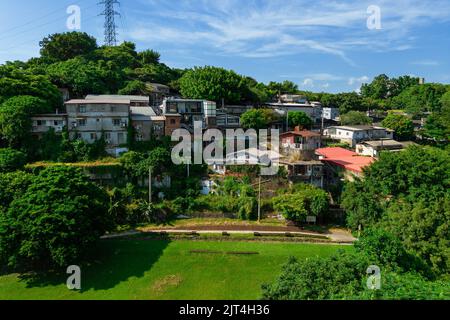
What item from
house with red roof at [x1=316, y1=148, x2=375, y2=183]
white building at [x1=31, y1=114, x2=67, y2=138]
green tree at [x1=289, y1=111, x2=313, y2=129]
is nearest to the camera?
white building at [x1=31, y1=114, x2=67, y2=138]

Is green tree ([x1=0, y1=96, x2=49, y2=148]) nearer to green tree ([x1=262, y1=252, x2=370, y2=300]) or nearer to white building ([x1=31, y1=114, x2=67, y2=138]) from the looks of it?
white building ([x1=31, y1=114, x2=67, y2=138])

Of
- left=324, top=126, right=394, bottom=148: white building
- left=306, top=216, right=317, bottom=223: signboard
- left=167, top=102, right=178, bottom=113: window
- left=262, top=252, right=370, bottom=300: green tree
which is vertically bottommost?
left=306, top=216, right=317, bottom=223: signboard

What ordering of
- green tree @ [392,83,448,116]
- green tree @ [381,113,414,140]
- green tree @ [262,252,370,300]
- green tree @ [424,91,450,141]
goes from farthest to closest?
green tree @ [392,83,448,116]
green tree @ [381,113,414,140]
green tree @ [424,91,450,141]
green tree @ [262,252,370,300]

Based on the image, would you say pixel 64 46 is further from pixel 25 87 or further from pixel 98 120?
pixel 98 120

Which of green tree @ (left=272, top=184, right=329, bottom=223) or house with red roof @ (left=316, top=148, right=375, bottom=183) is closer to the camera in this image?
green tree @ (left=272, top=184, right=329, bottom=223)

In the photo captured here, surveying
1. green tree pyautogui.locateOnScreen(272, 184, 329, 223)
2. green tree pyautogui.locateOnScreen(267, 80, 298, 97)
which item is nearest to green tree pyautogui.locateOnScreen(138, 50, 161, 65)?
Result: green tree pyautogui.locateOnScreen(267, 80, 298, 97)

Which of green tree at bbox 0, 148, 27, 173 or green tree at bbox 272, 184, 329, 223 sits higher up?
green tree at bbox 0, 148, 27, 173
